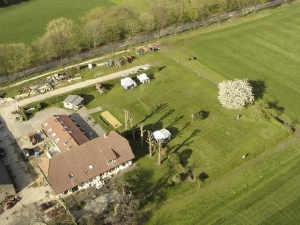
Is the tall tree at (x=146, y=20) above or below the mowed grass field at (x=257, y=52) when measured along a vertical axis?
above

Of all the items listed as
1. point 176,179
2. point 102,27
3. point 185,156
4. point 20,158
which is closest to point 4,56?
point 102,27

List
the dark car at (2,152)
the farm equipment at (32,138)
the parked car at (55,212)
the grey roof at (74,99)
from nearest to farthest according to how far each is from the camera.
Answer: the parked car at (55,212) < the dark car at (2,152) < the farm equipment at (32,138) < the grey roof at (74,99)

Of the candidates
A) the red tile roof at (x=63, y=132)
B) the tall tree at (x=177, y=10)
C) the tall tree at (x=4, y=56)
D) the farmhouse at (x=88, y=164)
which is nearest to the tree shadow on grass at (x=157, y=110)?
the farmhouse at (x=88, y=164)

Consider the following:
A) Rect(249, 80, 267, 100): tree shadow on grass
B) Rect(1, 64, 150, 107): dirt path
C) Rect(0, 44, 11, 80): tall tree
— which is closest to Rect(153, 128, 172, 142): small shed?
Rect(249, 80, 267, 100): tree shadow on grass

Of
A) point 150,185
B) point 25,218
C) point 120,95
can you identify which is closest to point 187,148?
point 150,185

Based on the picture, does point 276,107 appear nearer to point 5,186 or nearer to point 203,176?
point 203,176

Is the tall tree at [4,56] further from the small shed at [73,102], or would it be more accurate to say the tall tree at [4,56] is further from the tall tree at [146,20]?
the tall tree at [146,20]

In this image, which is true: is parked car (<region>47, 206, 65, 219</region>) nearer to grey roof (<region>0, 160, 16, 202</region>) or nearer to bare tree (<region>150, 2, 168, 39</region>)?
grey roof (<region>0, 160, 16, 202</region>)
